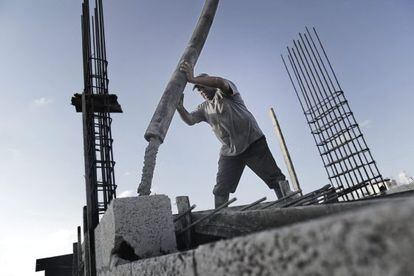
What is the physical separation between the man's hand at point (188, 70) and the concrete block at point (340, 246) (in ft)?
10.6

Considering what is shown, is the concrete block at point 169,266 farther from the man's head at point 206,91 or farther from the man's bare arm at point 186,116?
the man's head at point 206,91

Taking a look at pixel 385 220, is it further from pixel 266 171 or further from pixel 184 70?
pixel 266 171

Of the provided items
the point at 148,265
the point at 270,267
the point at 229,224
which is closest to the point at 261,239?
the point at 270,267

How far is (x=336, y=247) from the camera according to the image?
0.45 m

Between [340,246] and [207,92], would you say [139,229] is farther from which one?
[207,92]

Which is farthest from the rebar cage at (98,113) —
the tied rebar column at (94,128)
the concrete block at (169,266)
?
the concrete block at (169,266)

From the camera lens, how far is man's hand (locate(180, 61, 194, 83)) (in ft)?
12.1

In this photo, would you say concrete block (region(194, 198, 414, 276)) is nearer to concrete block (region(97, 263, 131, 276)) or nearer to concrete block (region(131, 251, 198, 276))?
concrete block (region(131, 251, 198, 276))

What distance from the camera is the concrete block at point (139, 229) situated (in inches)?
75.7

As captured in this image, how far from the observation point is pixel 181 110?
4715 mm

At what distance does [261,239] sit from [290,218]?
4.48 ft

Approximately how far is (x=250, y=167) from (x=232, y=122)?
0.78 meters

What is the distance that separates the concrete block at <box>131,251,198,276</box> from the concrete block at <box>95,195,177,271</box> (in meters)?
0.50

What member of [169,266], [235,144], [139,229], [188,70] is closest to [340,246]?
[169,266]
